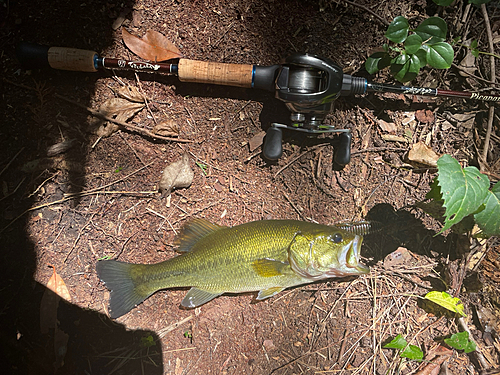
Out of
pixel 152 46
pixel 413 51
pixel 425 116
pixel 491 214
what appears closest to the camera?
pixel 491 214

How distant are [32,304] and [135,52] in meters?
2.56

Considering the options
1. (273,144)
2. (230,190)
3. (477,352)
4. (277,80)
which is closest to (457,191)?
(273,144)

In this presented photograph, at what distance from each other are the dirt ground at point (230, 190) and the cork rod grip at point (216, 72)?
0.23m

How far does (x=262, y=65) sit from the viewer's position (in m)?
3.05

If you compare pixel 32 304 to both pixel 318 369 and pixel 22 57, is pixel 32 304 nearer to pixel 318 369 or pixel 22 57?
pixel 22 57

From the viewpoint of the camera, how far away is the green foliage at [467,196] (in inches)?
93.0

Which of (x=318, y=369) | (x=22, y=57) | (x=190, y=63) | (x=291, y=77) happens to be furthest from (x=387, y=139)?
(x=22, y=57)

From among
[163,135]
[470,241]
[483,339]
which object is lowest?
[483,339]

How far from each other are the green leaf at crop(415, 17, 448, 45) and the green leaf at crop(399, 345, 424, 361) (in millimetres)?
2825

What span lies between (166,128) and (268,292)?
184 centimetres

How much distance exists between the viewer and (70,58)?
278 cm

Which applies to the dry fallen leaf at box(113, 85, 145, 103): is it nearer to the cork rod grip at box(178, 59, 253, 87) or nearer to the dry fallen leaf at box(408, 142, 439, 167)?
the cork rod grip at box(178, 59, 253, 87)

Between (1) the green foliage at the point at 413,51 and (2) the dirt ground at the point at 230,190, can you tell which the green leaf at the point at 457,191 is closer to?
(2) the dirt ground at the point at 230,190

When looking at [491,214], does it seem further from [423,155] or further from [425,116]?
[425,116]
